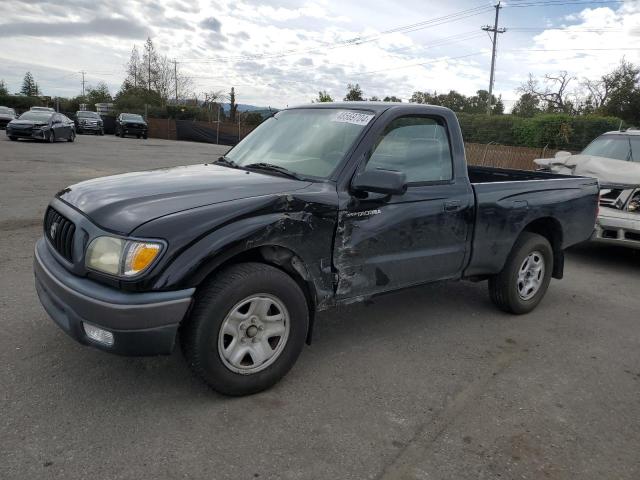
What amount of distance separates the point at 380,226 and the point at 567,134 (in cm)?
2042

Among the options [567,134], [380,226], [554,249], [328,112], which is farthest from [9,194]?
[567,134]

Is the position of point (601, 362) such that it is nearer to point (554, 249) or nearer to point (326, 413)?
point (554, 249)

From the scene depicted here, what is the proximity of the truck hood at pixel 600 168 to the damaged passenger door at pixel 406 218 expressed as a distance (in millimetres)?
4103

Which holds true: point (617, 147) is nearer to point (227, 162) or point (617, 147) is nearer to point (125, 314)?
point (227, 162)

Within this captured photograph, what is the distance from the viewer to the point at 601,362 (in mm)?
3881

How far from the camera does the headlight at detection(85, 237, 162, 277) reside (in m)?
2.58

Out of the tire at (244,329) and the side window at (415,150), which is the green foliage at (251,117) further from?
the tire at (244,329)

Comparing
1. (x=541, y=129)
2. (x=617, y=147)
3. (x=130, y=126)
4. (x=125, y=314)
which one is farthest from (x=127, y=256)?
(x=130, y=126)

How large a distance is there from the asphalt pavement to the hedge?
1846 centimetres

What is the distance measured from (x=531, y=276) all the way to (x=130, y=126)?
32.5 meters

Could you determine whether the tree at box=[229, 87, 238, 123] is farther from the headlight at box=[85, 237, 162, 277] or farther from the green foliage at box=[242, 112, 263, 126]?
the headlight at box=[85, 237, 162, 277]

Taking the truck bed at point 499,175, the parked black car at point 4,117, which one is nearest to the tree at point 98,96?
the parked black car at point 4,117

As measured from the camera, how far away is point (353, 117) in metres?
3.71

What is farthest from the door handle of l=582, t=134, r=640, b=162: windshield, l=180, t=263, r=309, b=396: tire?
l=582, t=134, r=640, b=162: windshield
